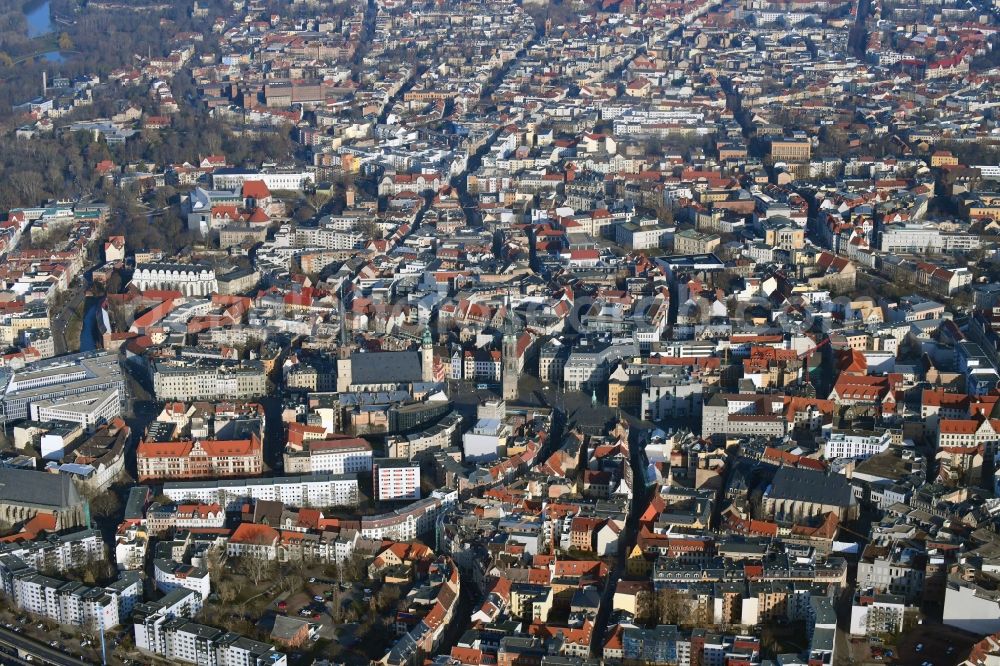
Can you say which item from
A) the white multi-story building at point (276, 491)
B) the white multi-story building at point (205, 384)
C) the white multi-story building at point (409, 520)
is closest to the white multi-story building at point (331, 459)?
the white multi-story building at point (276, 491)

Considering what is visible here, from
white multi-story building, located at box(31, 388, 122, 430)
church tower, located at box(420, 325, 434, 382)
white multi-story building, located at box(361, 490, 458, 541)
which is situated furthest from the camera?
church tower, located at box(420, 325, 434, 382)

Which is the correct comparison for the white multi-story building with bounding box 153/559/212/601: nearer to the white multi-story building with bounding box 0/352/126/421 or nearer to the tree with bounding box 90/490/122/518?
the tree with bounding box 90/490/122/518

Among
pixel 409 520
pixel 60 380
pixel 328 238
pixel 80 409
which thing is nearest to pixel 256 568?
pixel 409 520

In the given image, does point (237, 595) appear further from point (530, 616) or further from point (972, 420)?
point (972, 420)

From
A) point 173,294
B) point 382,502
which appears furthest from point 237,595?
point 173,294

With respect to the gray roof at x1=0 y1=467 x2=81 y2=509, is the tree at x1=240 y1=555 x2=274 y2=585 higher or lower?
lower

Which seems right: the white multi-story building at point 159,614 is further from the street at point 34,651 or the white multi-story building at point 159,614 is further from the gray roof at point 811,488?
the gray roof at point 811,488

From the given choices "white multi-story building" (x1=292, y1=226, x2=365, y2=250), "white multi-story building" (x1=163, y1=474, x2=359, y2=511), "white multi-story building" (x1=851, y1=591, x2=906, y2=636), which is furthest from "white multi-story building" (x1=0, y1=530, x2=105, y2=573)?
"white multi-story building" (x1=292, y1=226, x2=365, y2=250)
